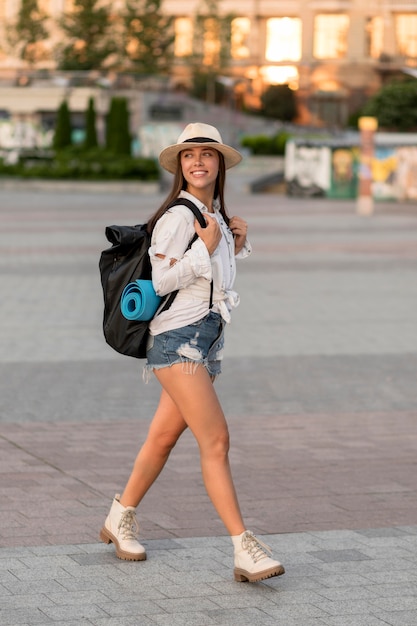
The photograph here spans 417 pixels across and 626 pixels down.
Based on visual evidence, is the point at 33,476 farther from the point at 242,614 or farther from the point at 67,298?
the point at 67,298

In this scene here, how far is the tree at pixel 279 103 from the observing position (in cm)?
7944

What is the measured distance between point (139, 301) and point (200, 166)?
1.87 feet

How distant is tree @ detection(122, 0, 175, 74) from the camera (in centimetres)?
7588

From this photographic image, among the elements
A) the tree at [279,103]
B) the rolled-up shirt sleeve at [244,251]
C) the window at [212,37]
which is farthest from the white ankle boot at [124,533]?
the tree at [279,103]

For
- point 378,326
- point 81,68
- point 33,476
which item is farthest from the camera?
point 81,68

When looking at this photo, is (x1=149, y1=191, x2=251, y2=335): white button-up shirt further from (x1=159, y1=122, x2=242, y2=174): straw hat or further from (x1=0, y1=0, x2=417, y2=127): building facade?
(x1=0, y1=0, x2=417, y2=127): building facade

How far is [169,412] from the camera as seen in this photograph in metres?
5.09

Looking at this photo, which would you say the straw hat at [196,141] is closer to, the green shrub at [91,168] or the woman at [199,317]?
the woman at [199,317]

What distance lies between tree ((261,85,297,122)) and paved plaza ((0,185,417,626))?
64.6 metres

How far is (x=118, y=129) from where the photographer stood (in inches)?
1827

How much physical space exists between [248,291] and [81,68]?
62717mm

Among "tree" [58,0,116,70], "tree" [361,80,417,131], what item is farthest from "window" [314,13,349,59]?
"tree" [361,80,417,131]

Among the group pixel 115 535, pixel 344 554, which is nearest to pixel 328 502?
pixel 344 554

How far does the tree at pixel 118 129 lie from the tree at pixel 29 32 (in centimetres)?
3230
